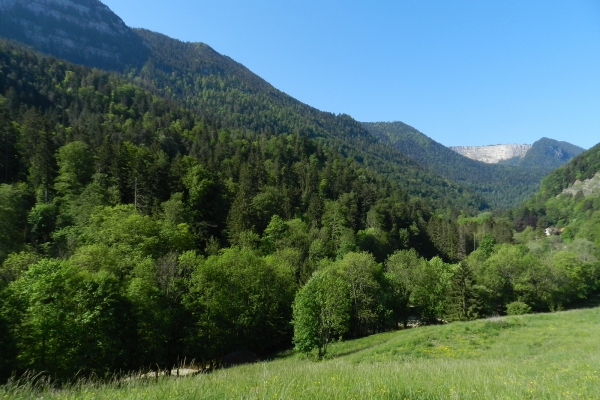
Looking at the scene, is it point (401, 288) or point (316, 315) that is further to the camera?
point (401, 288)

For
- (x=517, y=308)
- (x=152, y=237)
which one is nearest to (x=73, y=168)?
(x=152, y=237)

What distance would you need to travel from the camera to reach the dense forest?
24734 millimetres

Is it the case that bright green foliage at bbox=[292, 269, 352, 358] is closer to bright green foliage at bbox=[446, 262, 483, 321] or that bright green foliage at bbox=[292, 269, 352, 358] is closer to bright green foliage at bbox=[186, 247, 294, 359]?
bright green foliage at bbox=[186, 247, 294, 359]

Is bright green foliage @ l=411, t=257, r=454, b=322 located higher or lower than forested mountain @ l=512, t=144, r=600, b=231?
lower

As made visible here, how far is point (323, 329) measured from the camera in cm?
3256

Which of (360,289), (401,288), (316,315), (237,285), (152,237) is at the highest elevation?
(152,237)

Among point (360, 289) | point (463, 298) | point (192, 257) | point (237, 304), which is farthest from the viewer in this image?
point (463, 298)

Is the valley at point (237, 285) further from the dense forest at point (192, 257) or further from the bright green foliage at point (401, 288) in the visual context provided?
the bright green foliage at point (401, 288)

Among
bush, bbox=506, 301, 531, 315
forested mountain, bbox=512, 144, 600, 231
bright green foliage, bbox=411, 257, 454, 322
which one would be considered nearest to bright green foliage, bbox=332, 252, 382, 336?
bright green foliage, bbox=411, 257, 454, 322

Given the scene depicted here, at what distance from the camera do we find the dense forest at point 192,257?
24.7m

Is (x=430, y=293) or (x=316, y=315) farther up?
(x=316, y=315)

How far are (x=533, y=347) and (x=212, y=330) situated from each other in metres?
29.9

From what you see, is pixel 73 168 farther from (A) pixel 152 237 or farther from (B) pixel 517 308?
(B) pixel 517 308

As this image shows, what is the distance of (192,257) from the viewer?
36.4 meters
